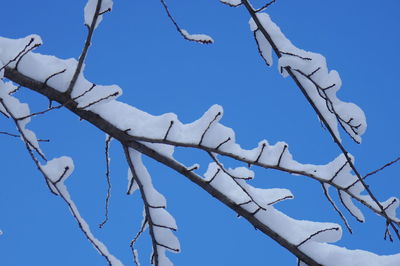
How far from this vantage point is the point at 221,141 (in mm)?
1547

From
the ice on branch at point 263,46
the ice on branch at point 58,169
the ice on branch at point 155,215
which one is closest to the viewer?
the ice on branch at point 58,169

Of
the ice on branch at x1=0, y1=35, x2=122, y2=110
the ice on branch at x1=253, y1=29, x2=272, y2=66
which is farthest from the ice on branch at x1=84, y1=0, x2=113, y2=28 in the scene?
the ice on branch at x1=253, y1=29, x2=272, y2=66

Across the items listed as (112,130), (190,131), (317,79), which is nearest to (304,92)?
(317,79)

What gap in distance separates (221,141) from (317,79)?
379 mm

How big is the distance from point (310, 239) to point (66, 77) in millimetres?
1028

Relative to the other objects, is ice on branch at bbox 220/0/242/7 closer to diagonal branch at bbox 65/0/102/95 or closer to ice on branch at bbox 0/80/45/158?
diagonal branch at bbox 65/0/102/95

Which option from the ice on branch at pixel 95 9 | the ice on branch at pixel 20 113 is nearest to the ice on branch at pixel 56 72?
the ice on branch at pixel 20 113

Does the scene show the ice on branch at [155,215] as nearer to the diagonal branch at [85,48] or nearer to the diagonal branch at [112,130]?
the diagonal branch at [112,130]

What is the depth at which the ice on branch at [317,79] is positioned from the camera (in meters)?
1.55

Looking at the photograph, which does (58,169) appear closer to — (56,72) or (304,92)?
(56,72)

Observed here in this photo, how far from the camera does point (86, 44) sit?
4.50ft

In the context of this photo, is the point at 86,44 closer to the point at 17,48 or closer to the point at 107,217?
the point at 17,48

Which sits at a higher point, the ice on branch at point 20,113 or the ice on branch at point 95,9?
the ice on branch at point 95,9

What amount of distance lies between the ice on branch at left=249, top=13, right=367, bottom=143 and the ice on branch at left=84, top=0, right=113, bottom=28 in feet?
1.78
